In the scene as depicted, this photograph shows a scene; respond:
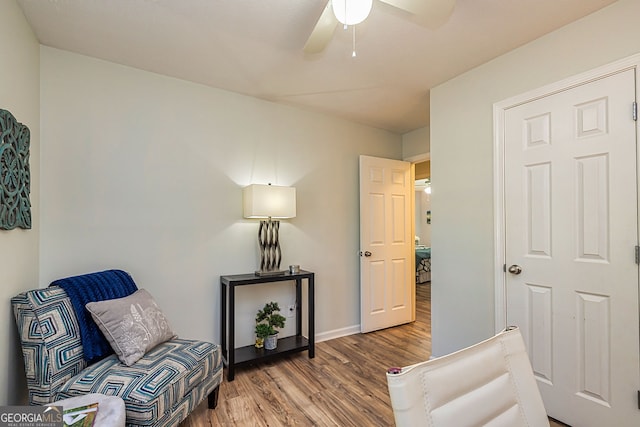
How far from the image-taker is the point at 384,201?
3.70 meters

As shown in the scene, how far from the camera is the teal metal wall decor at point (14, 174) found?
1.49 meters

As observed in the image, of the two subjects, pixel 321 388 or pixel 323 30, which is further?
pixel 321 388

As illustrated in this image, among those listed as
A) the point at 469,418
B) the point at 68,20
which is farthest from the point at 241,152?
the point at 469,418

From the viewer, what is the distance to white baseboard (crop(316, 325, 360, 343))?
332 centimetres

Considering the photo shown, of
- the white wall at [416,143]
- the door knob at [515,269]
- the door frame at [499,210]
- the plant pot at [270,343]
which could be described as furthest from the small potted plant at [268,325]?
the white wall at [416,143]

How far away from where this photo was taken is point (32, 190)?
1.95 m

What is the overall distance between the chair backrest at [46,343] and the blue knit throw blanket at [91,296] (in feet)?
0.16

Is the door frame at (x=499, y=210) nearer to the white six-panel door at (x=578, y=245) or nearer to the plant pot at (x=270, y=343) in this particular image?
the white six-panel door at (x=578, y=245)

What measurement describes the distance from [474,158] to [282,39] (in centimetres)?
166

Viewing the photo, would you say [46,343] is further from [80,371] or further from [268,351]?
[268,351]

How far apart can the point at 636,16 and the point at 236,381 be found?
343 cm

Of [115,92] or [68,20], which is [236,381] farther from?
[68,20]

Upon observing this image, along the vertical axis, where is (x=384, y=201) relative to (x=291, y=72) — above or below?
below

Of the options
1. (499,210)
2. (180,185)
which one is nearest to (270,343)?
(180,185)
